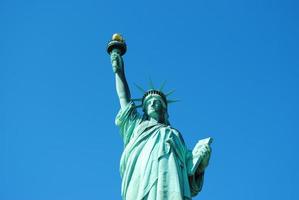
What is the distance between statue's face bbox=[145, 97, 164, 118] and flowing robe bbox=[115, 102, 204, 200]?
0.99 feet

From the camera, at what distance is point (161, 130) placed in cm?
1374

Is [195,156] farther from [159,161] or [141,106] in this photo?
[141,106]

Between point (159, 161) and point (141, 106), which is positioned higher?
point (141, 106)

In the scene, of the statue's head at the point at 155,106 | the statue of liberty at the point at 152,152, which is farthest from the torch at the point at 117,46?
the statue's head at the point at 155,106

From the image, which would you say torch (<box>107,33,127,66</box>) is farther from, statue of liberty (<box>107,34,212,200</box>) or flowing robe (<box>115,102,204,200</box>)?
flowing robe (<box>115,102,204,200</box>)

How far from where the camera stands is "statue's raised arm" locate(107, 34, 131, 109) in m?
14.8

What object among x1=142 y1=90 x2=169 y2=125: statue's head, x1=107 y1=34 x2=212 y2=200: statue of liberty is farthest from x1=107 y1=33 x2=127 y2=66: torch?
x1=142 y1=90 x2=169 y2=125: statue's head

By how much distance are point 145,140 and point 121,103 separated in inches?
56.4

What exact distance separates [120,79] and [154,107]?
998 millimetres

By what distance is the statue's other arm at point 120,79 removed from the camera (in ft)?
48.3

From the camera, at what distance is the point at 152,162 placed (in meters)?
12.7

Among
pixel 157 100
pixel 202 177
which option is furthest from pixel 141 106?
pixel 202 177

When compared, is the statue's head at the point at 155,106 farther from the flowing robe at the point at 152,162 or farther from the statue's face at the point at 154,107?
the flowing robe at the point at 152,162

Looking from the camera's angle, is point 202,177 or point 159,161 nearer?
point 159,161
